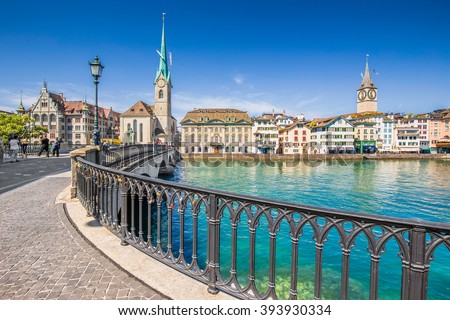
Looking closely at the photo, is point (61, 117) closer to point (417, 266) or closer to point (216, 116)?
point (216, 116)

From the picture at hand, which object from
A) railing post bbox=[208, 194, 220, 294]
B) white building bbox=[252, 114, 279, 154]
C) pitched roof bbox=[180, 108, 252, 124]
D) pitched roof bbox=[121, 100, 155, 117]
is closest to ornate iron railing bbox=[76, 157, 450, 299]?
railing post bbox=[208, 194, 220, 294]

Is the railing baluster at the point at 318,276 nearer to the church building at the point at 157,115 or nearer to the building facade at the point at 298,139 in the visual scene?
the building facade at the point at 298,139

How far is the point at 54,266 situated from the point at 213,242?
2393 millimetres

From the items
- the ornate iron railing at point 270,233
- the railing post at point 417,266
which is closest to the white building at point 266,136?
the ornate iron railing at point 270,233

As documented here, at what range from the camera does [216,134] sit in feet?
313

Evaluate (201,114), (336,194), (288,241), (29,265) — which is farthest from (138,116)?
(29,265)

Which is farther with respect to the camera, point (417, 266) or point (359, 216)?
point (359, 216)

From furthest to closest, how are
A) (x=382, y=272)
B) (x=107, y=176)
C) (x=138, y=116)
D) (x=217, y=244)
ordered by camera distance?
(x=138, y=116)
(x=382, y=272)
(x=107, y=176)
(x=217, y=244)

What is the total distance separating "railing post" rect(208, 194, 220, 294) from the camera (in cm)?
314

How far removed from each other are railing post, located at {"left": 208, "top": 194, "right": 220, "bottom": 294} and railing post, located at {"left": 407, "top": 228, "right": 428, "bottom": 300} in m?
1.83

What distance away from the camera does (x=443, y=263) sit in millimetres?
11289

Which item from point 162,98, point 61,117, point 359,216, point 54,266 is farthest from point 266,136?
point 359,216
